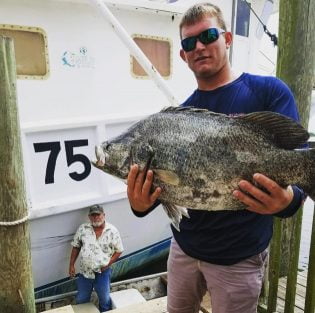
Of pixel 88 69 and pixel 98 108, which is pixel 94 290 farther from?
→ pixel 88 69

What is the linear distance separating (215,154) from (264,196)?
11.5 inches

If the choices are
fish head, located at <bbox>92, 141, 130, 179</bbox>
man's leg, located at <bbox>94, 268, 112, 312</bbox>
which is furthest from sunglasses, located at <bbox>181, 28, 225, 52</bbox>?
man's leg, located at <bbox>94, 268, 112, 312</bbox>

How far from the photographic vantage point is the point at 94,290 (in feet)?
14.9

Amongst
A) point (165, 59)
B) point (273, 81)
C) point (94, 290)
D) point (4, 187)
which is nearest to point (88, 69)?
point (165, 59)

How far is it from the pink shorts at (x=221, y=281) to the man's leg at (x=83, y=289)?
245 centimetres

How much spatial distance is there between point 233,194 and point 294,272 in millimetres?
1326

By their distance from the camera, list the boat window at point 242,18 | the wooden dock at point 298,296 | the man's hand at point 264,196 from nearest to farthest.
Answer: the man's hand at point 264,196
the wooden dock at point 298,296
the boat window at point 242,18

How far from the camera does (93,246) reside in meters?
4.29

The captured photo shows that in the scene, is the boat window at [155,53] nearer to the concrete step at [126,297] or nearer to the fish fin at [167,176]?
the concrete step at [126,297]

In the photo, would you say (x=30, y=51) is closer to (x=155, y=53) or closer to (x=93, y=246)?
(x=155, y=53)

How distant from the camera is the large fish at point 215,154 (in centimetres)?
162

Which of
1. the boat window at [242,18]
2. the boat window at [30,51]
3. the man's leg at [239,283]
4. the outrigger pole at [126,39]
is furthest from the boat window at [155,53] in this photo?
the man's leg at [239,283]

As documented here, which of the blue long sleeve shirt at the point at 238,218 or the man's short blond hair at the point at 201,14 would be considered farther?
the man's short blond hair at the point at 201,14

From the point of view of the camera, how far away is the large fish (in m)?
1.62
